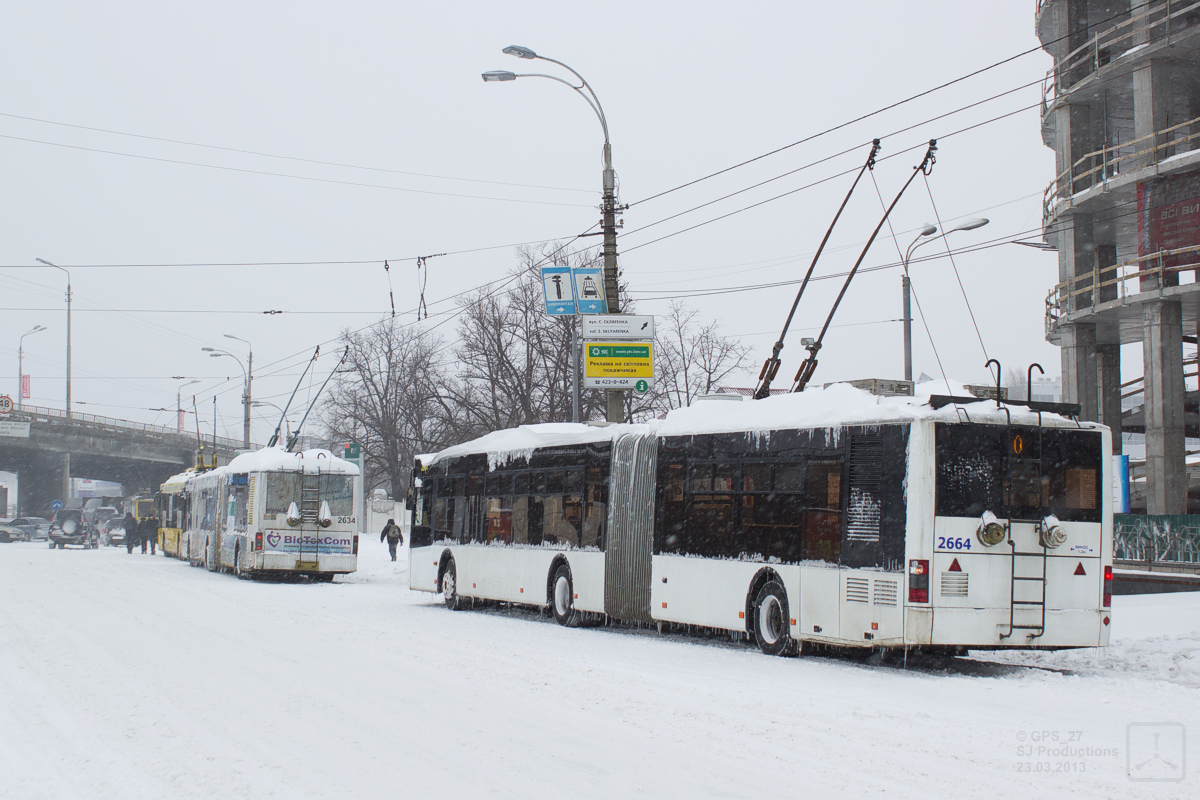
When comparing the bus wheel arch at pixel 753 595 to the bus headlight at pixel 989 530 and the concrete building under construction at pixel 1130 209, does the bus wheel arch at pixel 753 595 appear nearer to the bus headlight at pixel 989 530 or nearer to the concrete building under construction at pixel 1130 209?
the bus headlight at pixel 989 530

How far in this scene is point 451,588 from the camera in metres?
21.0

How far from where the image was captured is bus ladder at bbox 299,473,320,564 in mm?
27719

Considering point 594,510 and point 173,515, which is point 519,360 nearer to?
point 173,515

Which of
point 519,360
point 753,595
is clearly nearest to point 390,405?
point 519,360

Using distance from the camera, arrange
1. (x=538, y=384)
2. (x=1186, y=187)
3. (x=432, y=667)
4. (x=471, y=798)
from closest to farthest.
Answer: (x=471, y=798)
(x=432, y=667)
(x=1186, y=187)
(x=538, y=384)

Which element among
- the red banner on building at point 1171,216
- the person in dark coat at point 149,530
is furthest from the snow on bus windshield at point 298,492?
the person in dark coat at point 149,530

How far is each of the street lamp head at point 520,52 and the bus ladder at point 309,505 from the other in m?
11.7

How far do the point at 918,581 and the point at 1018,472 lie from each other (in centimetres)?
160

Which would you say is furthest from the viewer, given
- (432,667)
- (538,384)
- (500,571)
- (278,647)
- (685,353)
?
(685,353)

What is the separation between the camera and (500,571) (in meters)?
19.5

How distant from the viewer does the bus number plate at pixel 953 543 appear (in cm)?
1165

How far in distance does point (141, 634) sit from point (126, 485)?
98.2 meters

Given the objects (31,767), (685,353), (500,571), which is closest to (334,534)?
(500,571)

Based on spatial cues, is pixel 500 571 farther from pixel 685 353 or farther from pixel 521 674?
pixel 685 353
